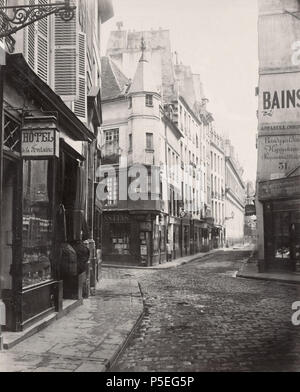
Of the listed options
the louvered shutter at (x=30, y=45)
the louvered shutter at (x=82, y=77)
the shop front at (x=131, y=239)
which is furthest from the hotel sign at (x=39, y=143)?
the shop front at (x=131, y=239)

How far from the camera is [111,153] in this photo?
99.8 feet

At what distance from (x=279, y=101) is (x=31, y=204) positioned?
10.4 m

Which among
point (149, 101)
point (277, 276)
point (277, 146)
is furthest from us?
point (149, 101)

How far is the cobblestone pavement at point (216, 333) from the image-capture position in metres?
6.44

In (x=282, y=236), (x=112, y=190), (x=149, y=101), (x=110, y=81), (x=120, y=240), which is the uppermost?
(x=110, y=81)

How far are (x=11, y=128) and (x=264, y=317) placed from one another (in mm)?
5964

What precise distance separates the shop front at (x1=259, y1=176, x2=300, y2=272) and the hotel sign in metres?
12.7

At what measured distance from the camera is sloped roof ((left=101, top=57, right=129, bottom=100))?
31078 mm

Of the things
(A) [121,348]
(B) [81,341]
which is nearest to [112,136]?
(B) [81,341]

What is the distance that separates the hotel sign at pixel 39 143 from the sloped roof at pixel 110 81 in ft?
77.0

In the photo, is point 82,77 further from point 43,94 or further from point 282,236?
point 282,236

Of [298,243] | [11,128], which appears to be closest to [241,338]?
[11,128]
